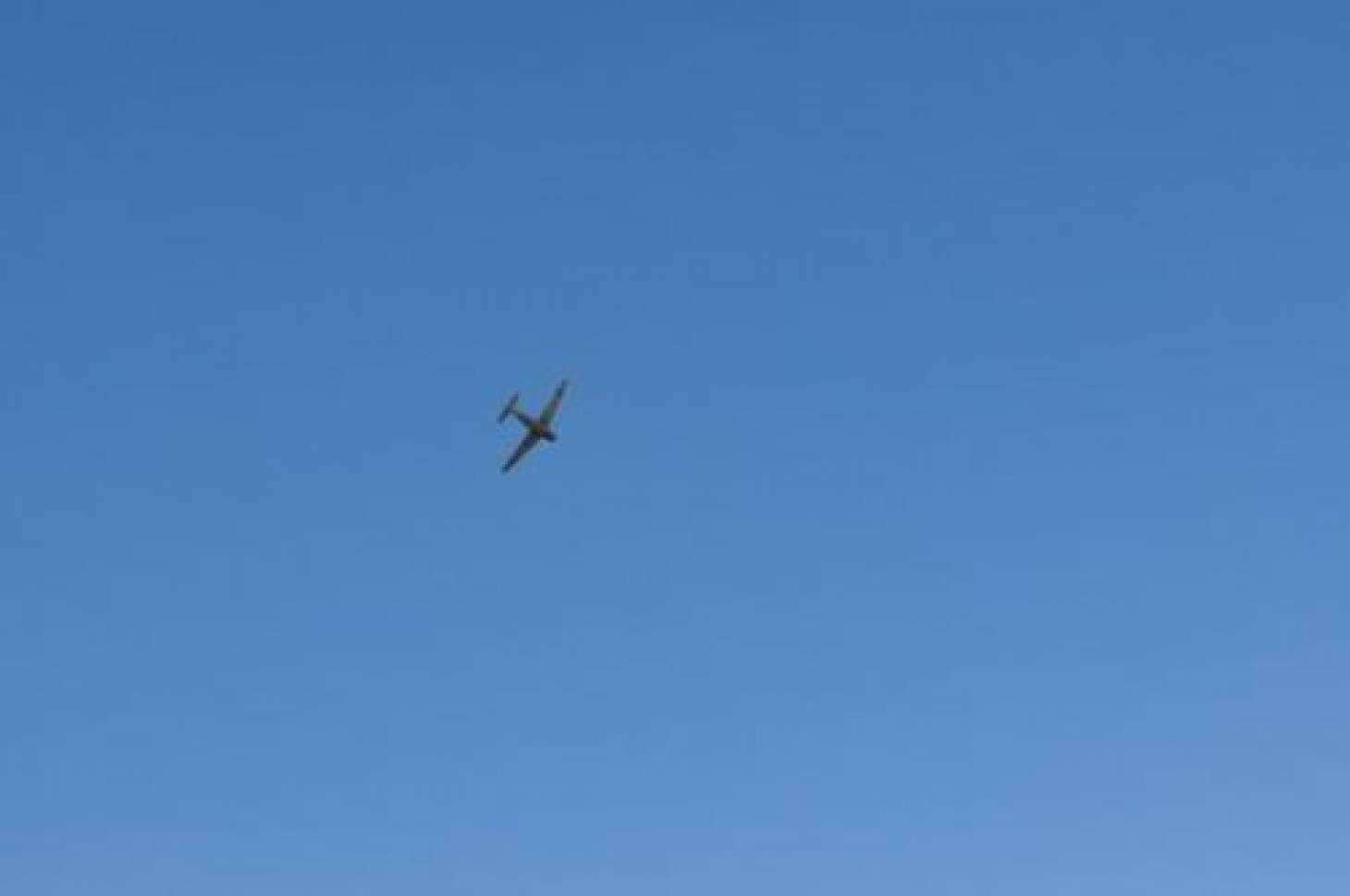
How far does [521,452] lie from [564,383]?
11211mm

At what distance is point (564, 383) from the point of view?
146625mm

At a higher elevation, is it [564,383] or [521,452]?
[564,383]

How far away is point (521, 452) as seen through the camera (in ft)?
476
